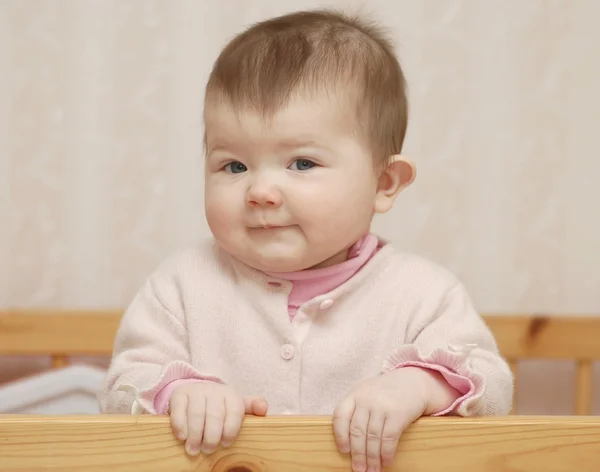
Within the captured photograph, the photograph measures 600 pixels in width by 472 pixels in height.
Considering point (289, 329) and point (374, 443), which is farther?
point (289, 329)

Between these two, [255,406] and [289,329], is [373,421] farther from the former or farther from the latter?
[289,329]

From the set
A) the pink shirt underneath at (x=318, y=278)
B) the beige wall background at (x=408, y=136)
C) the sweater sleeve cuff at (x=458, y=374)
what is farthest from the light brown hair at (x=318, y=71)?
the beige wall background at (x=408, y=136)

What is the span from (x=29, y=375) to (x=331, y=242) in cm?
84

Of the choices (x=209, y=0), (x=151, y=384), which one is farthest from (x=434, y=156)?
(x=151, y=384)

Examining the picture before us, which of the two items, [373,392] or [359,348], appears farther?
[359,348]

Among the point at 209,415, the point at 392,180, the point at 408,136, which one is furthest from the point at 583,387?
the point at 209,415

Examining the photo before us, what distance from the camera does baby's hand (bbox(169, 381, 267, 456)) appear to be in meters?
0.70

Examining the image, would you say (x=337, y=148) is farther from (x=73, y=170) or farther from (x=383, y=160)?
(x=73, y=170)

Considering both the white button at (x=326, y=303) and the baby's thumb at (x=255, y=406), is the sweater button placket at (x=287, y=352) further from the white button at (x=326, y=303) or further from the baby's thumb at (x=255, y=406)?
the baby's thumb at (x=255, y=406)

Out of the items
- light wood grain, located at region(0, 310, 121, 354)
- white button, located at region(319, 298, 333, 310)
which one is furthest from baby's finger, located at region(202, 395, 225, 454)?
light wood grain, located at region(0, 310, 121, 354)

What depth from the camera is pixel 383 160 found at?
0.92 meters

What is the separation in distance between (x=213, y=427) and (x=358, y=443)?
114 mm

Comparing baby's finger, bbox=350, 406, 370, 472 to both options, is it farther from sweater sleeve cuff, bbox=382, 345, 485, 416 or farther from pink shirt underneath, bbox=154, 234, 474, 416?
pink shirt underneath, bbox=154, 234, 474, 416

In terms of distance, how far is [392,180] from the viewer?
95cm
